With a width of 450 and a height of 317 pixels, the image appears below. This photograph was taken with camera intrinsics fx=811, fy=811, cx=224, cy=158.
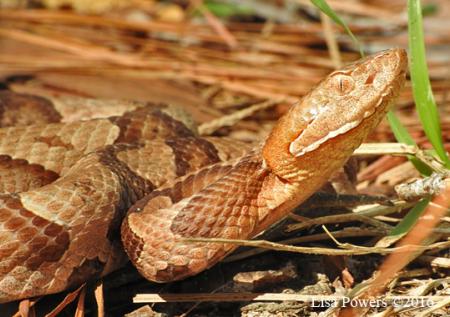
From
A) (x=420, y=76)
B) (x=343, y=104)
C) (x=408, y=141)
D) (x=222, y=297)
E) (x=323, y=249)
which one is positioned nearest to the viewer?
(x=323, y=249)

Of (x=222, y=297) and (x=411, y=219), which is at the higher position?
(x=411, y=219)

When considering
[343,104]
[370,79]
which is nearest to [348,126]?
[343,104]

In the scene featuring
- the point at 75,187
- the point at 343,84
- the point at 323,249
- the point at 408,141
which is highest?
the point at 343,84

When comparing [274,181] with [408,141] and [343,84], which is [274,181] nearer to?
[343,84]

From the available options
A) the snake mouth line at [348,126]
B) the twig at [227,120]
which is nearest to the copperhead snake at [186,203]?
the snake mouth line at [348,126]

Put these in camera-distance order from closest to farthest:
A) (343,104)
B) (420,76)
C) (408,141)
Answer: (343,104), (420,76), (408,141)

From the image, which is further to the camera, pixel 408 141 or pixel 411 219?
pixel 408 141

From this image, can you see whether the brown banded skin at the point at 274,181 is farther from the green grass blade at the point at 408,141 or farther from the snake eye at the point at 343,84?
the green grass blade at the point at 408,141

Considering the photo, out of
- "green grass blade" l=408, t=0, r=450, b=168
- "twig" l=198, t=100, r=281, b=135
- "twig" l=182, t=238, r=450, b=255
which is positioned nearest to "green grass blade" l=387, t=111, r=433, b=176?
"green grass blade" l=408, t=0, r=450, b=168

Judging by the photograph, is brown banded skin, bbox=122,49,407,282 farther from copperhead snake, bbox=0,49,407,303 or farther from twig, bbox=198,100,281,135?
twig, bbox=198,100,281,135
